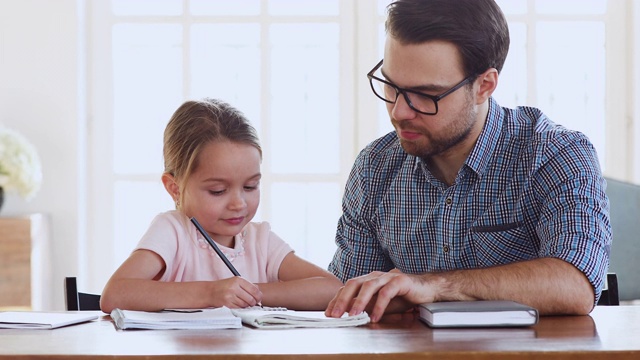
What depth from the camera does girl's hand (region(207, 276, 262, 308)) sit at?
1.65 metres

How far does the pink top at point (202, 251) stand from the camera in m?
1.95

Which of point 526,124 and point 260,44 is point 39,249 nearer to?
point 260,44

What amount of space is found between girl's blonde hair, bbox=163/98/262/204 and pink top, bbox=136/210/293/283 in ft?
0.32

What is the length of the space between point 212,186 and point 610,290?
0.91 meters

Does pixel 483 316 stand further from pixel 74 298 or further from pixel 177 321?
pixel 74 298

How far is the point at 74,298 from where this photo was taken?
6.20ft

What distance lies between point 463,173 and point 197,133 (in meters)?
0.59

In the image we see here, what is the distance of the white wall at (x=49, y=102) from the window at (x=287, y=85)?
0.52 feet

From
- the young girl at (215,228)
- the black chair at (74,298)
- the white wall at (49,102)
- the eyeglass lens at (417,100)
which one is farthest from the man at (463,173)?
the white wall at (49,102)

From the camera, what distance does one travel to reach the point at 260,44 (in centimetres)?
425

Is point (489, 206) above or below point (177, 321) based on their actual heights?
above

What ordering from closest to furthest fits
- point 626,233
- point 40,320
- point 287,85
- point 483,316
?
point 483,316 → point 40,320 → point 626,233 → point 287,85

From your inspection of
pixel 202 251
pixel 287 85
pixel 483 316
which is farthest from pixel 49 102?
pixel 483 316

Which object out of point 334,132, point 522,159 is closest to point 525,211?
point 522,159
